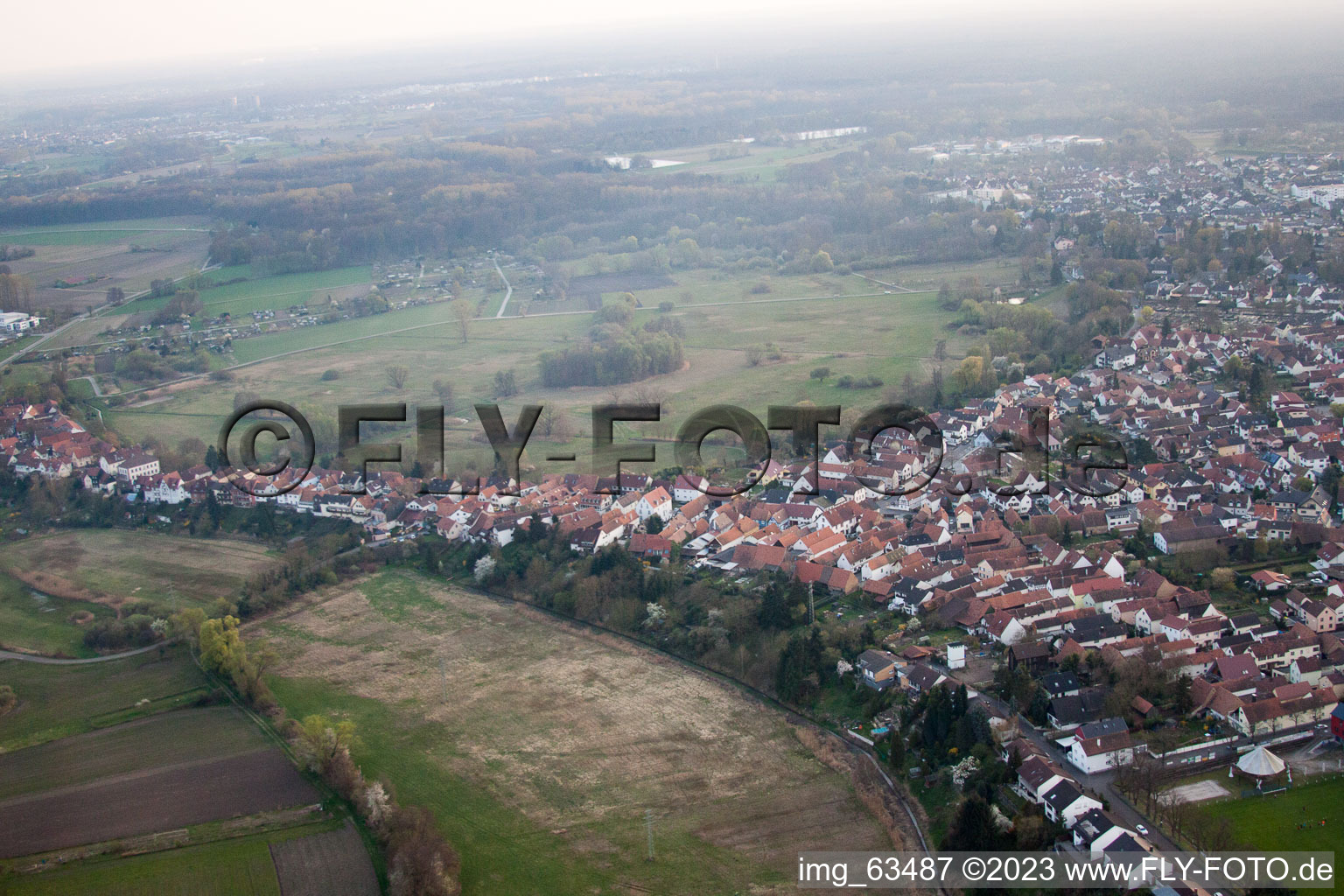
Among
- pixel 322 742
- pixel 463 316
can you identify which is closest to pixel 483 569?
pixel 322 742

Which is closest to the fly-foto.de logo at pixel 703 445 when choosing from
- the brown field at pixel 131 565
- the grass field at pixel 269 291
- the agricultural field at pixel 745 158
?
the brown field at pixel 131 565

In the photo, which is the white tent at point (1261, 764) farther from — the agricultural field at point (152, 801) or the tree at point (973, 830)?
the agricultural field at point (152, 801)

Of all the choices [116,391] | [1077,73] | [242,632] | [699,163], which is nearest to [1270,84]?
[1077,73]

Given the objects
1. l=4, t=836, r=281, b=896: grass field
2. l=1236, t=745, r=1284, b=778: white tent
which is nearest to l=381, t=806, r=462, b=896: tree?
l=4, t=836, r=281, b=896: grass field

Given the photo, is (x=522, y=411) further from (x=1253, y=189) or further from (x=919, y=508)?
(x=1253, y=189)

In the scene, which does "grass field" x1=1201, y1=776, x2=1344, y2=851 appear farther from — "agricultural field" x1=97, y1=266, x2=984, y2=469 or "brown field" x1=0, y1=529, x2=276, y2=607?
"brown field" x1=0, y1=529, x2=276, y2=607
